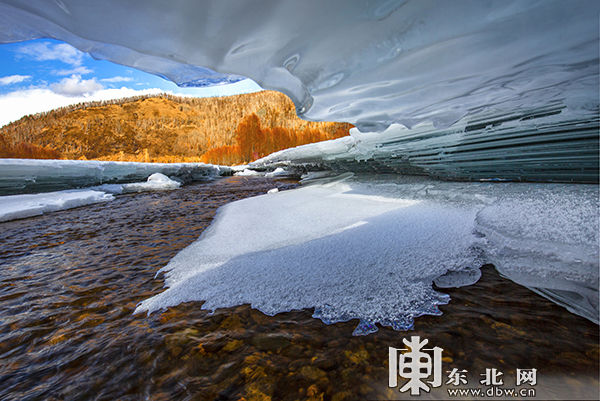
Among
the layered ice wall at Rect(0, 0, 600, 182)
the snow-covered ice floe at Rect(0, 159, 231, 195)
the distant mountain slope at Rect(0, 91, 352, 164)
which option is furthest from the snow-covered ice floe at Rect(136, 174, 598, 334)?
the distant mountain slope at Rect(0, 91, 352, 164)

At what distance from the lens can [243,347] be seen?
0.64 metres

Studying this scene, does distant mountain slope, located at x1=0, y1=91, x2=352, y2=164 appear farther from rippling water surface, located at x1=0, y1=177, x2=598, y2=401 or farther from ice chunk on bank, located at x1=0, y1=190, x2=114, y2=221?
rippling water surface, located at x1=0, y1=177, x2=598, y2=401

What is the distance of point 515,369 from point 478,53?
41.9 inches

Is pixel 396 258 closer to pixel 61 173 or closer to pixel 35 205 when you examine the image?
pixel 35 205

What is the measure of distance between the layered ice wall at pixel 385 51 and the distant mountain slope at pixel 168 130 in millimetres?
12573

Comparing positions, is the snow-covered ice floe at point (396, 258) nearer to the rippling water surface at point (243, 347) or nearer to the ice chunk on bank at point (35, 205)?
the rippling water surface at point (243, 347)

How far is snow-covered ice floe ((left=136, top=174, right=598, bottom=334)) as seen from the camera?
734mm

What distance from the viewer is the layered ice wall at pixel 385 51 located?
79 centimetres

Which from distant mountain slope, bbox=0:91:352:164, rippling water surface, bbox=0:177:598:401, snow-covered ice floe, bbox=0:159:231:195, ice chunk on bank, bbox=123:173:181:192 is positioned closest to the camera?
rippling water surface, bbox=0:177:598:401

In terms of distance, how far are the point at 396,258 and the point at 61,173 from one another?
212 inches

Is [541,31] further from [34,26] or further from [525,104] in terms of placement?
[34,26]

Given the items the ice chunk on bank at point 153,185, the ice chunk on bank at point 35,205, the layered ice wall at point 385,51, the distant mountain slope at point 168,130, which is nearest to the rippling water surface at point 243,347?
the layered ice wall at point 385,51

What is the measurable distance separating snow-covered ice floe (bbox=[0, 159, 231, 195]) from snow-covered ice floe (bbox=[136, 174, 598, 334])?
409 cm

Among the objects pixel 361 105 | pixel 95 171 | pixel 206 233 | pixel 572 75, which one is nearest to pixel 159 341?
pixel 206 233
